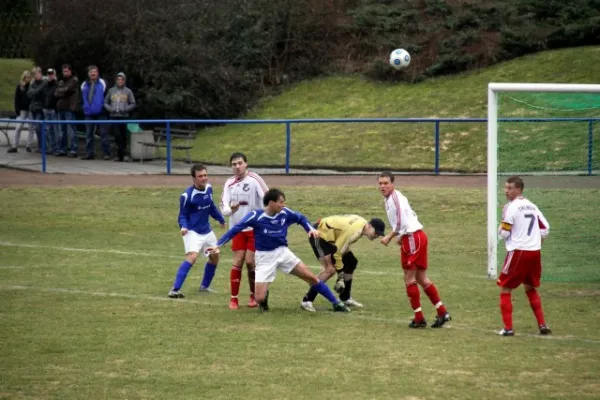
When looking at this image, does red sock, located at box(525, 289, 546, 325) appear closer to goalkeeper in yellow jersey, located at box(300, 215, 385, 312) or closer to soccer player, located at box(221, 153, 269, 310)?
goalkeeper in yellow jersey, located at box(300, 215, 385, 312)

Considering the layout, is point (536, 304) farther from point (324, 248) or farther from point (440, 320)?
point (324, 248)

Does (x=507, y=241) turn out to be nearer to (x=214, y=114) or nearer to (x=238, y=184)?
(x=238, y=184)

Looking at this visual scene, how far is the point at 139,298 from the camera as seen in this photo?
14086 mm

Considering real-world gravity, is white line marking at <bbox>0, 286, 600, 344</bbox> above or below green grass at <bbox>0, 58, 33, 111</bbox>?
below

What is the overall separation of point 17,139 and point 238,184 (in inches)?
637

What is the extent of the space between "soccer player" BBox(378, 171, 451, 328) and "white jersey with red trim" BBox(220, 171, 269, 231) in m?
2.38

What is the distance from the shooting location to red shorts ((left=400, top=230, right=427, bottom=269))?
12.0 metres

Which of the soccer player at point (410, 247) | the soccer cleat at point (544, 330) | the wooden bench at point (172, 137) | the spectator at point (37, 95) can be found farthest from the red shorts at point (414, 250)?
the spectator at point (37, 95)

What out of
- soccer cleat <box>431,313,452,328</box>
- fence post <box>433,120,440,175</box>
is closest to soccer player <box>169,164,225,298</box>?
soccer cleat <box>431,313,452,328</box>

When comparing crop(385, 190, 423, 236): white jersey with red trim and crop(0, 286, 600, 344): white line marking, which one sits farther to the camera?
crop(385, 190, 423, 236): white jersey with red trim

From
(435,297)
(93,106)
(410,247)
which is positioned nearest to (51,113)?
(93,106)

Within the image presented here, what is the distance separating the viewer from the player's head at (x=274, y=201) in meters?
12.7

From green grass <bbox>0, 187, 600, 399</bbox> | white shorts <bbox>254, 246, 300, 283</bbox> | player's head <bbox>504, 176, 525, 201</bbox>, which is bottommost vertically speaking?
green grass <bbox>0, 187, 600, 399</bbox>

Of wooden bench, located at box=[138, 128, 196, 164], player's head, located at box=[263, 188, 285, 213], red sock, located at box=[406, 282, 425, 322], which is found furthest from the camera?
wooden bench, located at box=[138, 128, 196, 164]
